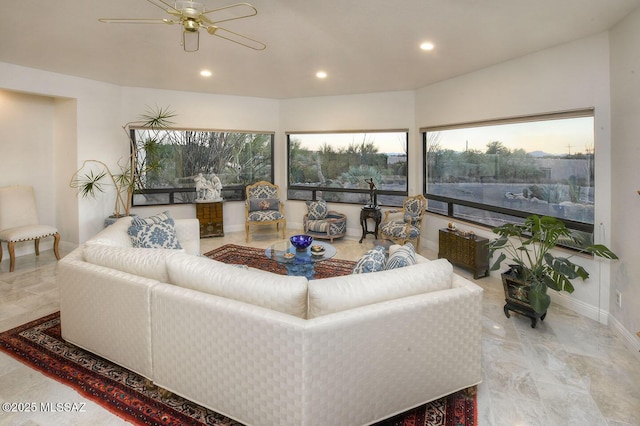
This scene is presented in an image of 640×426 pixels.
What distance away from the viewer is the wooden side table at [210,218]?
20.4ft

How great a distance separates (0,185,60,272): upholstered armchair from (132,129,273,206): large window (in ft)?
4.78

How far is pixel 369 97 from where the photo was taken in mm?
6227

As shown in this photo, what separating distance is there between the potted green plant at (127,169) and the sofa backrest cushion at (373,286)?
487cm

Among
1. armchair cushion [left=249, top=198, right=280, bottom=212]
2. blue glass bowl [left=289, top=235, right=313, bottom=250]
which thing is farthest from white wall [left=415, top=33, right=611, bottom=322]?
armchair cushion [left=249, top=198, right=280, bottom=212]

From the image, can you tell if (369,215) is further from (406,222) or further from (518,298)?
(518,298)

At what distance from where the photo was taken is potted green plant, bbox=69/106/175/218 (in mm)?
5262

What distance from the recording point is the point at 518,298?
10.2 feet

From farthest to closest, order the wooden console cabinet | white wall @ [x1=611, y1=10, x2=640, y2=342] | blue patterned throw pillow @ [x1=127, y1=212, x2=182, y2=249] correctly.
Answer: the wooden console cabinet → blue patterned throw pillow @ [x1=127, y1=212, x2=182, y2=249] → white wall @ [x1=611, y1=10, x2=640, y2=342]

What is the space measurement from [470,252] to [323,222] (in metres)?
2.55

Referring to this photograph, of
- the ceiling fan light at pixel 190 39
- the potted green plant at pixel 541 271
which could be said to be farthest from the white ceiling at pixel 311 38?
the potted green plant at pixel 541 271

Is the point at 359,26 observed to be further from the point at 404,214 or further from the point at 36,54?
the point at 36,54

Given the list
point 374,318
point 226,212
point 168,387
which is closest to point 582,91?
point 374,318

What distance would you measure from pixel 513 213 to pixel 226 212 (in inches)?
196

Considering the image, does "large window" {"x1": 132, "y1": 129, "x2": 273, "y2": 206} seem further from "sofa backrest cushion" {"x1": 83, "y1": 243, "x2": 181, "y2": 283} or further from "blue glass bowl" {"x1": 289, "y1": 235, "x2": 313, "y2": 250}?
"sofa backrest cushion" {"x1": 83, "y1": 243, "x2": 181, "y2": 283}
